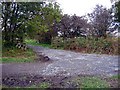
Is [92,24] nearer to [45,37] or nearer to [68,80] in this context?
[45,37]

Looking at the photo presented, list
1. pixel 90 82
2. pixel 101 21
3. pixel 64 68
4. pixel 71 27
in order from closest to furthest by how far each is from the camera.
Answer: pixel 90 82
pixel 64 68
pixel 101 21
pixel 71 27

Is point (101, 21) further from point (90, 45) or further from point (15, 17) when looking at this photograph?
point (15, 17)

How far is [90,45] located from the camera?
15.2 m

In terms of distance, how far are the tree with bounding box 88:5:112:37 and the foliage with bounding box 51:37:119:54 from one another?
224 cm

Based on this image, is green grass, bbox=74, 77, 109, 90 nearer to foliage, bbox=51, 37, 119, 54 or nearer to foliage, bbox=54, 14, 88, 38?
foliage, bbox=51, 37, 119, 54

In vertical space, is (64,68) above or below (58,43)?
below

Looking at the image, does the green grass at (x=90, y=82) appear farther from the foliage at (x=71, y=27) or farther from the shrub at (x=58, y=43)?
the foliage at (x=71, y=27)

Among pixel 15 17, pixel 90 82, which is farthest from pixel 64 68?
pixel 15 17

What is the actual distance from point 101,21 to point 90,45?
4421 mm

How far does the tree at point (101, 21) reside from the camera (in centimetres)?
1862

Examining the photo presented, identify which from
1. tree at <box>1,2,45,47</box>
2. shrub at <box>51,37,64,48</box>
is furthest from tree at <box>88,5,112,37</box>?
tree at <box>1,2,45,47</box>

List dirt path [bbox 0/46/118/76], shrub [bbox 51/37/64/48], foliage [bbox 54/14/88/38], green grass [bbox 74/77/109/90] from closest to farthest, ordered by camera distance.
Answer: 1. green grass [bbox 74/77/109/90]
2. dirt path [bbox 0/46/118/76]
3. shrub [bbox 51/37/64/48]
4. foliage [bbox 54/14/88/38]

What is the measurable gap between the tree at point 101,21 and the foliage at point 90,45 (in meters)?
2.24

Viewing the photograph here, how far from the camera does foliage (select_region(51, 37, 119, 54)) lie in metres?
14.2
